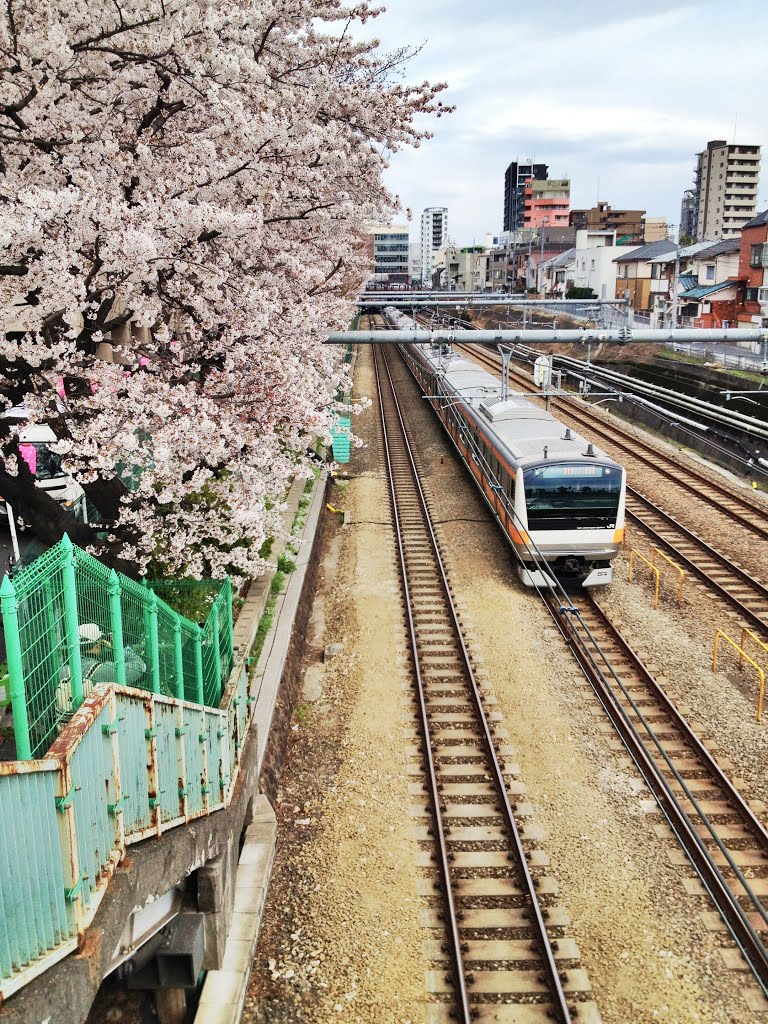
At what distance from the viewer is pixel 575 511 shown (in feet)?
49.1

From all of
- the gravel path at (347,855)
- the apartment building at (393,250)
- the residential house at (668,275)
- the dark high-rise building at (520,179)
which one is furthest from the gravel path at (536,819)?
the apartment building at (393,250)

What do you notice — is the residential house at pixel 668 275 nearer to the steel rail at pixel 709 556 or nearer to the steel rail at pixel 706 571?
the steel rail at pixel 709 556

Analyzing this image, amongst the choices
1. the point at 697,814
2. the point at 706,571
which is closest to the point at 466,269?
the point at 706,571

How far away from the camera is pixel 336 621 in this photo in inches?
573

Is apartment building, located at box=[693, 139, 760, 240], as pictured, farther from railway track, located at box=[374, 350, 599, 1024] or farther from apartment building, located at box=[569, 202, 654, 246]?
railway track, located at box=[374, 350, 599, 1024]

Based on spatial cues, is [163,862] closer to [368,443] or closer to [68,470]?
[68,470]

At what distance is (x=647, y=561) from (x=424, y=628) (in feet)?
15.3

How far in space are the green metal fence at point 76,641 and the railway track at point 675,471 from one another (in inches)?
588

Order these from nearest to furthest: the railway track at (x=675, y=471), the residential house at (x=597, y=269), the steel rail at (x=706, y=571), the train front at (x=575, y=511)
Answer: the steel rail at (x=706, y=571) → the train front at (x=575, y=511) → the railway track at (x=675, y=471) → the residential house at (x=597, y=269)

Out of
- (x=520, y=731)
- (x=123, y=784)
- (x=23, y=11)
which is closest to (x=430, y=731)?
(x=520, y=731)

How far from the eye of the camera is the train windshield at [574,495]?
1489 centimetres

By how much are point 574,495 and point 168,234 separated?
931 cm

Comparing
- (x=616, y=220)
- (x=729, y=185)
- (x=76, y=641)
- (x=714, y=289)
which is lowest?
Answer: (x=76, y=641)

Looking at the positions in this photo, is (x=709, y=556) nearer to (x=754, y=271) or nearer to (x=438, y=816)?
(x=438, y=816)
